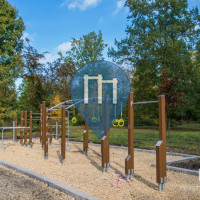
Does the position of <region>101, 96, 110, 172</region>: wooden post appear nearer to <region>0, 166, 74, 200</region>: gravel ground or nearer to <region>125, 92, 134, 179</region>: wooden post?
<region>125, 92, 134, 179</region>: wooden post

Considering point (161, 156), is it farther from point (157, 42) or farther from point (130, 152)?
point (157, 42)

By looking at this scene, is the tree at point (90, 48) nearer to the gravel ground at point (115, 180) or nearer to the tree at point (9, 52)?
the tree at point (9, 52)

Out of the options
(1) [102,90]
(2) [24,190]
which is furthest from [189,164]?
(2) [24,190]

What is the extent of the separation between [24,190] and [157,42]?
1682 cm

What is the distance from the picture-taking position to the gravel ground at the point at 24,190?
371 cm

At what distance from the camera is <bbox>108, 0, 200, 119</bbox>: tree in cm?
1809

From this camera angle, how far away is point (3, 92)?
18.7 m

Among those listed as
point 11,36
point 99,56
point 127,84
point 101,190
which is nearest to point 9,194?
point 101,190

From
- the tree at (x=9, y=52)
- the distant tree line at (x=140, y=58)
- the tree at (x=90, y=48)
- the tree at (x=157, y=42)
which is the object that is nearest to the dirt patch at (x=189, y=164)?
the distant tree line at (x=140, y=58)

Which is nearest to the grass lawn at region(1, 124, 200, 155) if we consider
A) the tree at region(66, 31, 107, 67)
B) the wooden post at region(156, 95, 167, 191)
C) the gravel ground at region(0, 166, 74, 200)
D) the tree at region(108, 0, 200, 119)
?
the wooden post at region(156, 95, 167, 191)

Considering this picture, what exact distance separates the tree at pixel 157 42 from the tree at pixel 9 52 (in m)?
8.49

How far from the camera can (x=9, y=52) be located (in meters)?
20.9

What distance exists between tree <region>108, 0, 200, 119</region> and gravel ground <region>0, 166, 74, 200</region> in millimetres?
14541

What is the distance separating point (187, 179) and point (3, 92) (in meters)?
16.8
